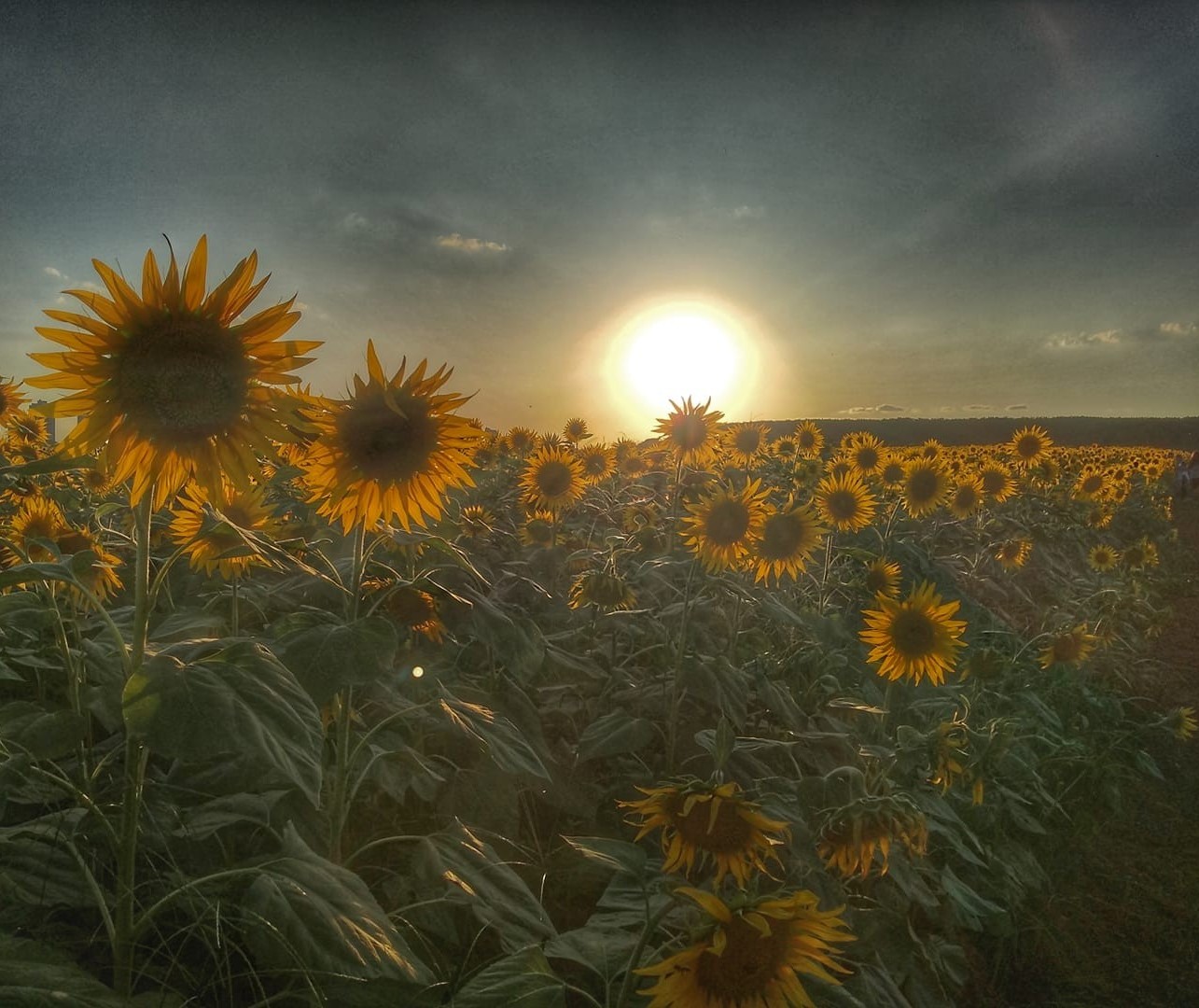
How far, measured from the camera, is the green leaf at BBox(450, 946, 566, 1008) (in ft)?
4.73

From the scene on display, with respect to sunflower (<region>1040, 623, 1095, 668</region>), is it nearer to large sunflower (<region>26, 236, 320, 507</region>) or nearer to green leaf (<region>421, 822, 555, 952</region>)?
green leaf (<region>421, 822, 555, 952</region>)

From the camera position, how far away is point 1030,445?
12.4 m

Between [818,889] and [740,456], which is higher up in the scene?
[740,456]

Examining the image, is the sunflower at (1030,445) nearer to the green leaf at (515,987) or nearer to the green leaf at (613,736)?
the green leaf at (613,736)

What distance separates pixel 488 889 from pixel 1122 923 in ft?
11.0

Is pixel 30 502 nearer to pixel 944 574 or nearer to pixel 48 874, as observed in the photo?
pixel 48 874

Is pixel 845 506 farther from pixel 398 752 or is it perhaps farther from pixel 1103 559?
pixel 1103 559

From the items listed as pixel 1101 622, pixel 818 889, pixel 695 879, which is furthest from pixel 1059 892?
pixel 1101 622

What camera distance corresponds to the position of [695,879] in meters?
2.17

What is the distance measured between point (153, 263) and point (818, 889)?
2425mm

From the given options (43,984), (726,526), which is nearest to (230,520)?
(43,984)

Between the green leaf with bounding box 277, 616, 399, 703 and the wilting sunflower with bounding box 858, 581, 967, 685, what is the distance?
246 cm

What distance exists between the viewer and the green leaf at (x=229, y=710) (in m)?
1.25

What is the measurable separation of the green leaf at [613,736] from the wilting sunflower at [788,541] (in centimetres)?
174
